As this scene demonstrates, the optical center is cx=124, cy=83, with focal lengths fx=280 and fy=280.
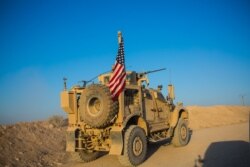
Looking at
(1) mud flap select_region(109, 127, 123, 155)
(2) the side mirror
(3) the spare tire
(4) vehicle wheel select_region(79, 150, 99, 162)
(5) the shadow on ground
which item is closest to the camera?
(5) the shadow on ground

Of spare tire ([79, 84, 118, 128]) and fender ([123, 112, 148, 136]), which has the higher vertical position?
spare tire ([79, 84, 118, 128])

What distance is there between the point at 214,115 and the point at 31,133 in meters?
22.7

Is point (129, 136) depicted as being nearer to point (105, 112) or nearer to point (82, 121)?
point (105, 112)

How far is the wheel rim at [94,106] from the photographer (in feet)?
30.0

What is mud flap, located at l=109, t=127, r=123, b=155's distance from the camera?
840cm

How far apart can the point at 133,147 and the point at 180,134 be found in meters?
4.21

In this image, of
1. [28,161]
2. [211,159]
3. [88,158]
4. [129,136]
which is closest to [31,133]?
[28,161]

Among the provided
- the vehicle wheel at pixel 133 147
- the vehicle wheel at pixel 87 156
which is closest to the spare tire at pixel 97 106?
the vehicle wheel at pixel 133 147

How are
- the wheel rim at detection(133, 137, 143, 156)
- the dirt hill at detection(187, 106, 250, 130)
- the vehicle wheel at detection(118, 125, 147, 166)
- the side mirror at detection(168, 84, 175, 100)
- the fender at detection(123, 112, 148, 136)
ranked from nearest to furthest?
the vehicle wheel at detection(118, 125, 147, 166) < the wheel rim at detection(133, 137, 143, 156) < the fender at detection(123, 112, 148, 136) < the side mirror at detection(168, 84, 175, 100) < the dirt hill at detection(187, 106, 250, 130)

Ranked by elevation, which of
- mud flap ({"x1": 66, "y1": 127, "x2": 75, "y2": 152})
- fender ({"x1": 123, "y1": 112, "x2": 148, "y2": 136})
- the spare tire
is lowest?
mud flap ({"x1": 66, "y1": 127, "x2": 75, "y2": 152})

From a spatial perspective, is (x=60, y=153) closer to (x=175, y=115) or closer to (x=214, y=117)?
(x=175, y=115)

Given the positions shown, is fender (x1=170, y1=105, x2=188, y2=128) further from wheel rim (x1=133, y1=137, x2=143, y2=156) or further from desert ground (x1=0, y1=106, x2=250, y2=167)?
wheel rim (x1=133, y1=137, x2=143, y2=156)

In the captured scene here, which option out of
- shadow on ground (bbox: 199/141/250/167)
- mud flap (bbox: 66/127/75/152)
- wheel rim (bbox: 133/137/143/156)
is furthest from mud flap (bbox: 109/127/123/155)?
shadow on ground (bbox: 199/141/250/167)

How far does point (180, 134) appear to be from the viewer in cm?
1248
